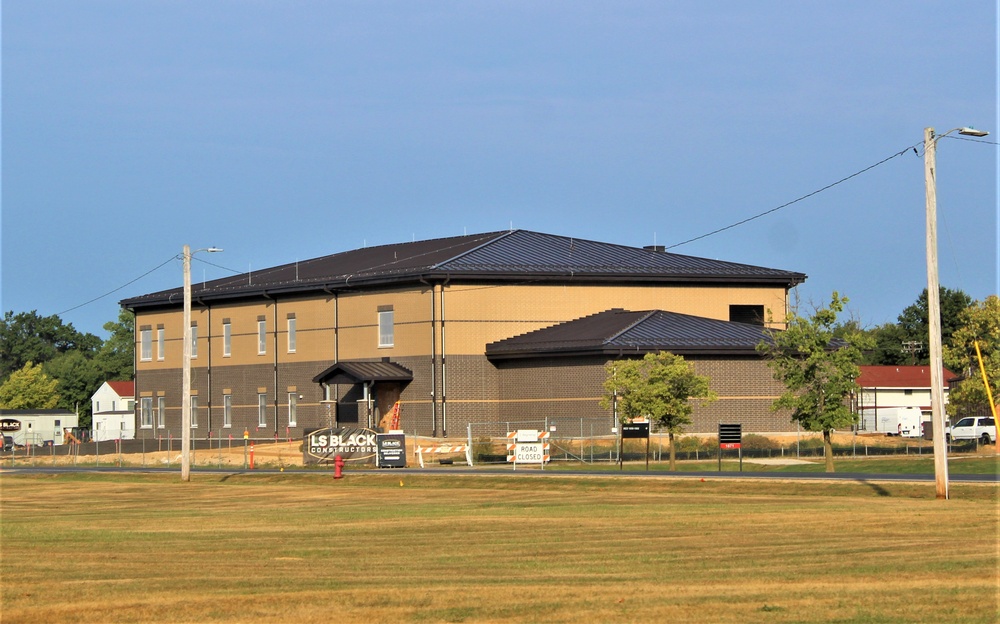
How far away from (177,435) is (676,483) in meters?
51.6

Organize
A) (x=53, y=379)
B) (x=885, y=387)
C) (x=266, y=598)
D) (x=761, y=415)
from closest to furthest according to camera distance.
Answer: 1. (x=266, y=598)
2. (x=761, y=415)
3. (x=885, y=387)
4. (x=53, y=379)

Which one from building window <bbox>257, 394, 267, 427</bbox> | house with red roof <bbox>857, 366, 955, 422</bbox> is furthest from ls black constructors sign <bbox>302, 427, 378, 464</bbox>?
house with red roof <bbox>857, 366, 955, 422</bbox>

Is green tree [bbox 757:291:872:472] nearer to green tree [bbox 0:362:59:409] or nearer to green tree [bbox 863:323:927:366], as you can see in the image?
green tree [bbox 863:323:927:366]

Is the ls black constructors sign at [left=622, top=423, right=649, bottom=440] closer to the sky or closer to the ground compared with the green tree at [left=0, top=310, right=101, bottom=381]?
closer to the ground

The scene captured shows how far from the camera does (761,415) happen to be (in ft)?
213

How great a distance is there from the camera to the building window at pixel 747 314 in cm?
7609

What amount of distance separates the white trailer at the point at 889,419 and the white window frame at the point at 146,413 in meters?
43.3

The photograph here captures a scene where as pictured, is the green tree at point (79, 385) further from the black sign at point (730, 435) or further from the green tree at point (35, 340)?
the black sign at point (730, 435)

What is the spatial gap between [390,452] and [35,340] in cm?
13975

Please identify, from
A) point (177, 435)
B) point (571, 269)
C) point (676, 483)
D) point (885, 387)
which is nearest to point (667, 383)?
point (676, 483)

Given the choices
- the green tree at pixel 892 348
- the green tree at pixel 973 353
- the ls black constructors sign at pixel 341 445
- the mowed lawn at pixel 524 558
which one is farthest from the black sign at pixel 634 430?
the green tree at pixel 892 348

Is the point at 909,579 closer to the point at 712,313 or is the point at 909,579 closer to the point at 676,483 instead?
the point at 676,483

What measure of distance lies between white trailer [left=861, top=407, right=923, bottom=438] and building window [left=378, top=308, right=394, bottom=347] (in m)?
30.6

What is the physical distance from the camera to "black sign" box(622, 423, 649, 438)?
47.7 meters
